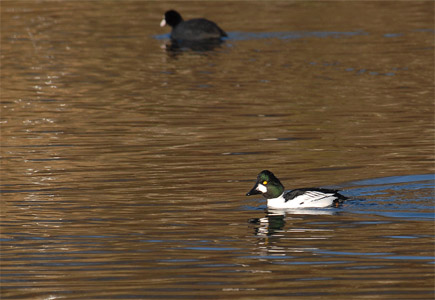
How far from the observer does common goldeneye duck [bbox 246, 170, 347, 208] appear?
14.1 m

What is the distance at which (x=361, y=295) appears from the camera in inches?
388

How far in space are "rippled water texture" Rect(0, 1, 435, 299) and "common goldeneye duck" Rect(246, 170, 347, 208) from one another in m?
0.16

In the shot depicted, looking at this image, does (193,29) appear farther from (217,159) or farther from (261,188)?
(261,188)

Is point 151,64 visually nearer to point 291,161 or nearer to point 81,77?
point 81,77

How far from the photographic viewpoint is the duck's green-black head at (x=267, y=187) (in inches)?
571

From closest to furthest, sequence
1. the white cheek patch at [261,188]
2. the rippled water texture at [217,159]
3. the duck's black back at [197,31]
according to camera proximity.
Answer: the rippled water texture at [217,159], the white cheek patch at [261,188], the duck's black back at [197,31]

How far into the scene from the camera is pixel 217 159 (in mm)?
17328

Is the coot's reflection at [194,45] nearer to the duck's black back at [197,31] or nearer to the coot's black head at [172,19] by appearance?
the duck's black back at [197,31]

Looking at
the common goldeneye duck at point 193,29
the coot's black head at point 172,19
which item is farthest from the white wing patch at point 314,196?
the coot's black head at point 172,19

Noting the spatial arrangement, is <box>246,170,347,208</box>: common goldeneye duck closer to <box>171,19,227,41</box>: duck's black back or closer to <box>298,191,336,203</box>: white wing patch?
<box>298,191,336,203</box>: white wing patch

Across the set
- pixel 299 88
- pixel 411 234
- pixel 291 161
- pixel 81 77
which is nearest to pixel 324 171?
pixel 291 161

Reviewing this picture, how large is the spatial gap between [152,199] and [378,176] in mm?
3492

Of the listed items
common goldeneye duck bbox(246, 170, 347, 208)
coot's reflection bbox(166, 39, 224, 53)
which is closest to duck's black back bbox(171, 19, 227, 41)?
coot's reflection bbox(166, 39, 224, 53)

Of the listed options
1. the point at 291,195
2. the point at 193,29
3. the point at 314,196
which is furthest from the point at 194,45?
the point at 314,196
